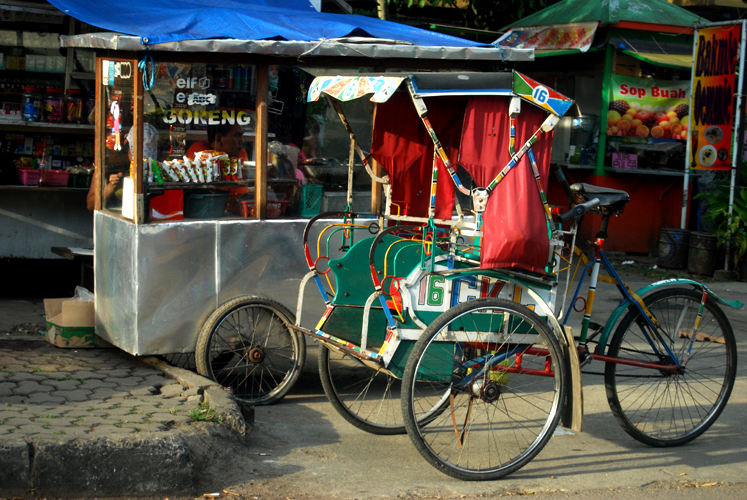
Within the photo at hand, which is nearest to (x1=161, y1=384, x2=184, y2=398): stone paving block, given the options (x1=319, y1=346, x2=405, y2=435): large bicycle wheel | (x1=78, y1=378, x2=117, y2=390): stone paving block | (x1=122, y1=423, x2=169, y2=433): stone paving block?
(x1=78, y1=378, x2=117, y2=390): stone paving block

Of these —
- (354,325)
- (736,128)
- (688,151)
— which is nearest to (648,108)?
(688,151)

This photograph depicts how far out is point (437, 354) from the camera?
12.6 feet

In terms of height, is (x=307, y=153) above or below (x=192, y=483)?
above

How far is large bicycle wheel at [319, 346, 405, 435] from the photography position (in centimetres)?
437

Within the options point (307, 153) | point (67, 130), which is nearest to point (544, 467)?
point (307, 153)

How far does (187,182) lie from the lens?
502 centimetres

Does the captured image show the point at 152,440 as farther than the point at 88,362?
No

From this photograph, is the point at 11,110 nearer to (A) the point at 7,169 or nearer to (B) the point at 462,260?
(A) the point at 7,169

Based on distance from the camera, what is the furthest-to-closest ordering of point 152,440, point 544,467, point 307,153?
point 307,153, point 544,467, point 152,440

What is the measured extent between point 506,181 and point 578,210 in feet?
1.74

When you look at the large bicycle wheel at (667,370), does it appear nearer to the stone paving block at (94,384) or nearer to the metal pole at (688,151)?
the stone paving block at (94,384)

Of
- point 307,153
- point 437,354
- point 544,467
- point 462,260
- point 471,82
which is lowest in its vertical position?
point 544,467

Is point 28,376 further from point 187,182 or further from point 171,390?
point 187,182

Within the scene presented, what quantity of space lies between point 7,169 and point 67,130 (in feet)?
2.26
